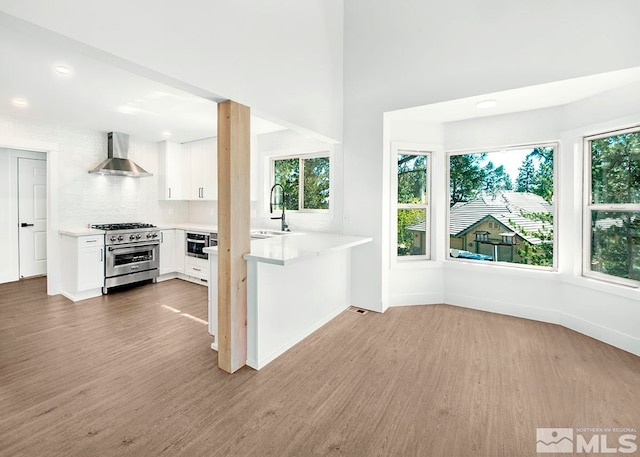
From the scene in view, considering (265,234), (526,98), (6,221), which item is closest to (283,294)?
(265,234)

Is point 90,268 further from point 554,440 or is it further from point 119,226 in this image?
point 554,440

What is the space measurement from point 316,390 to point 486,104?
3.16m

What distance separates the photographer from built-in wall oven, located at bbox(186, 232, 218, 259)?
15.6 ft

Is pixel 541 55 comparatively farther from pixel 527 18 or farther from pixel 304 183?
pixel 304 183

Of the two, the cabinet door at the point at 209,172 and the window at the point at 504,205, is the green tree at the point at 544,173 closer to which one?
the window at the point at 504,205

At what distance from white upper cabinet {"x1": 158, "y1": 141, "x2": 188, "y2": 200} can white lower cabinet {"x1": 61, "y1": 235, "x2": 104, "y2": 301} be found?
4.88 ft

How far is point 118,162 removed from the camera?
15.7ft

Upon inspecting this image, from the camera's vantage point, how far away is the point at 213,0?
2.12 meters

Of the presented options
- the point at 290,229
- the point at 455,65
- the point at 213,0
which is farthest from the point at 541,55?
the point at 290,229

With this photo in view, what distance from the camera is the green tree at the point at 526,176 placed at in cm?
358

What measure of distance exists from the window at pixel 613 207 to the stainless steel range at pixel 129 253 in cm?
571

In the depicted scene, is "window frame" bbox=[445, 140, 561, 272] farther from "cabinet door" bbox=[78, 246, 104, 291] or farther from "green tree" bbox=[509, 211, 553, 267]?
"cabinet door" bbox=[78, 246, 104, 291]

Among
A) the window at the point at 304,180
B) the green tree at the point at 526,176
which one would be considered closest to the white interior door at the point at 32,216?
the window at the point at 304,180

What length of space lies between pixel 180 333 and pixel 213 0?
9.48ft
